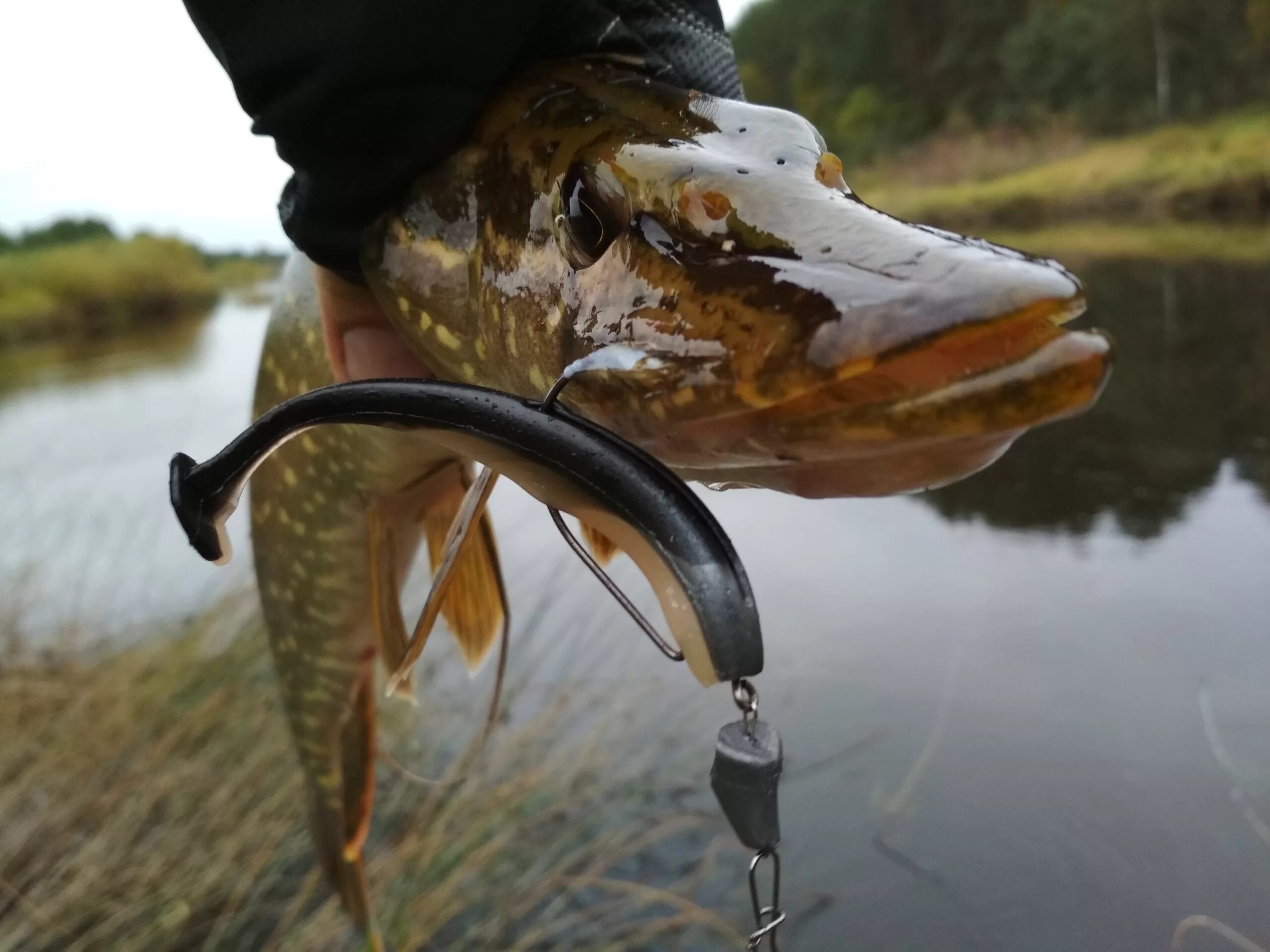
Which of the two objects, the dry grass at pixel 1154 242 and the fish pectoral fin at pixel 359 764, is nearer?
the fish pectoral fin at pixel 359 764

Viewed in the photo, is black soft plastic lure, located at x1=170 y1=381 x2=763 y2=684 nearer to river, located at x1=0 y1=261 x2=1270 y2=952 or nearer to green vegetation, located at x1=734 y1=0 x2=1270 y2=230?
river, located at x1=0 y1=261 x2=1270 y2=952

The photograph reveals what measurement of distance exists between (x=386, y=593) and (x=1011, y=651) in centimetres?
232

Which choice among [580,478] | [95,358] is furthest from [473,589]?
[95,358]

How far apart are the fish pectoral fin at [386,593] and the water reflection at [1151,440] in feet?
7.51

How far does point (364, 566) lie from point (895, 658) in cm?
206

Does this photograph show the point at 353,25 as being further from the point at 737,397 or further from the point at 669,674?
→ the point at 669,674

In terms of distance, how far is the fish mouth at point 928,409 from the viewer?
14.8 inches

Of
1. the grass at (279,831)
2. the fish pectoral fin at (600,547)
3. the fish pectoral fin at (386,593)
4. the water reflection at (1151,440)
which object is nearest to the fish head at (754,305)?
the fish pectoral fin at (600,547)

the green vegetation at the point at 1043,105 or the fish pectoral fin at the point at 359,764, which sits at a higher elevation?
the green vegetation at the point at 1043,105

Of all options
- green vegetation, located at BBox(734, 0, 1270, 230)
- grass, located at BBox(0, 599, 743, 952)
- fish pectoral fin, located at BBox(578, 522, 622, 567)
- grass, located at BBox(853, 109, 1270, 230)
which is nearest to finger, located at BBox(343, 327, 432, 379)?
fish pectoral fin, located at BBox(578, 522, 622, 567)

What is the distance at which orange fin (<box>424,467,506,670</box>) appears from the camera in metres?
0.95

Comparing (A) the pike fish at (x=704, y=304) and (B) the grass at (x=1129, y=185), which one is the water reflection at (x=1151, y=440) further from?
(B) the grass at (x=1129, y=185)

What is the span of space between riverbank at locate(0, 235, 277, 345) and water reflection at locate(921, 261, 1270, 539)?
19669 mm

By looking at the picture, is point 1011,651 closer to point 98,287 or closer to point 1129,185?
point 1129,185
